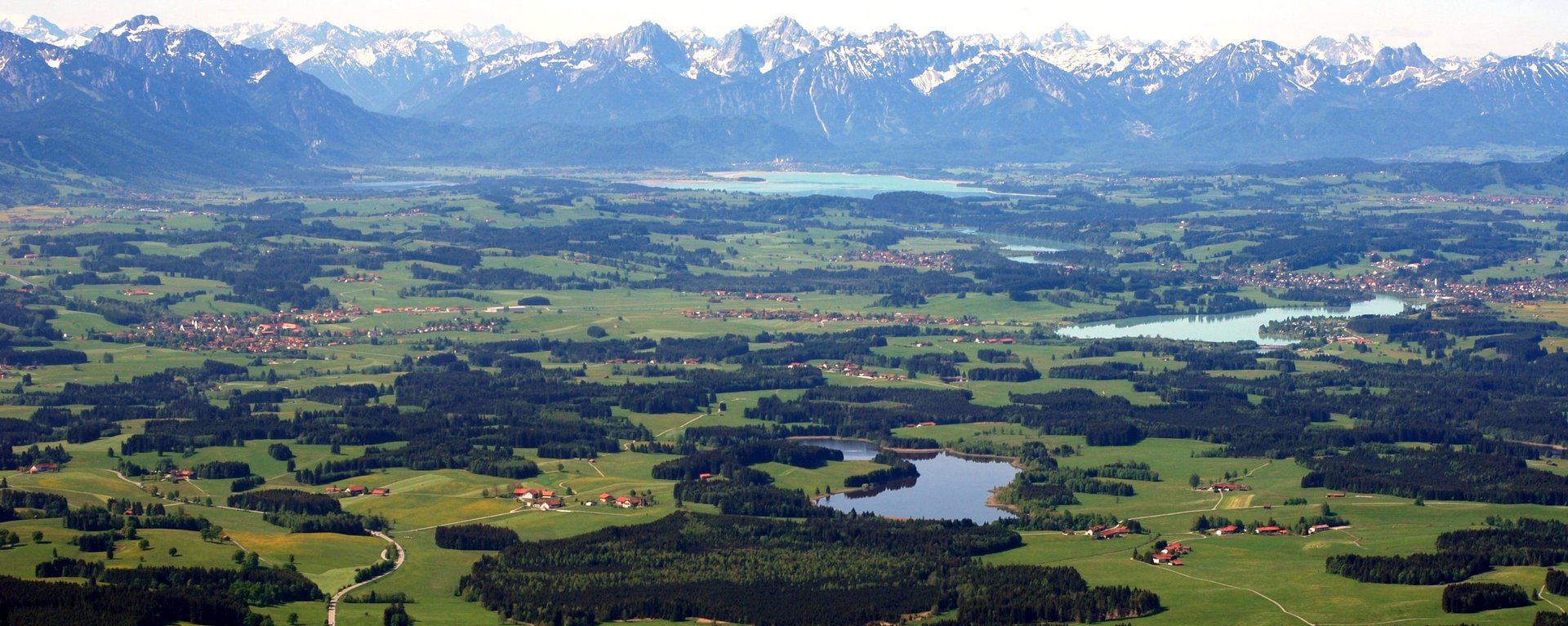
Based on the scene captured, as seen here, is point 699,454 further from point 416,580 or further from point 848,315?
point 848,315

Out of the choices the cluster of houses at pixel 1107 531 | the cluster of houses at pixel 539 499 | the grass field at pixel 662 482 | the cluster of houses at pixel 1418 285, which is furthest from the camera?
the cluster of houses at pixel 1418 285

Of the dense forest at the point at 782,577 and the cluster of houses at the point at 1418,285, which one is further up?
the cluster of houses at the point at 1418,285

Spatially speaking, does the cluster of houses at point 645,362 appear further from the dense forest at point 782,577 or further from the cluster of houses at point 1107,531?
the cluster of houses at point 1107,531

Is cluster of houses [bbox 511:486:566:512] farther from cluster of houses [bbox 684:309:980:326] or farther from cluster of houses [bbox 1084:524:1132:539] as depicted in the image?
cluster of houses [bbox 684:309:980:326]

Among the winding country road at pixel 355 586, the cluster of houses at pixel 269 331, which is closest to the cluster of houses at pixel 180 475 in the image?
the winding country road at pixel 355 586

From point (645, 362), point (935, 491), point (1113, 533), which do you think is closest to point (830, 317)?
point (645, 362)

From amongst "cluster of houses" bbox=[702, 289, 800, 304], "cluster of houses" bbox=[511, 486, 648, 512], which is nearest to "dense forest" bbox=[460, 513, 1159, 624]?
"cluster of houses" bbox=[511, 486, 648, 512]

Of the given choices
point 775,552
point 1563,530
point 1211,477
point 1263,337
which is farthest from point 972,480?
point 1263,337

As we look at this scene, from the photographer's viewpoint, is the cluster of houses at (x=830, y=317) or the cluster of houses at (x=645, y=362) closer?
the cluster of houses at (x=645, y=362)
